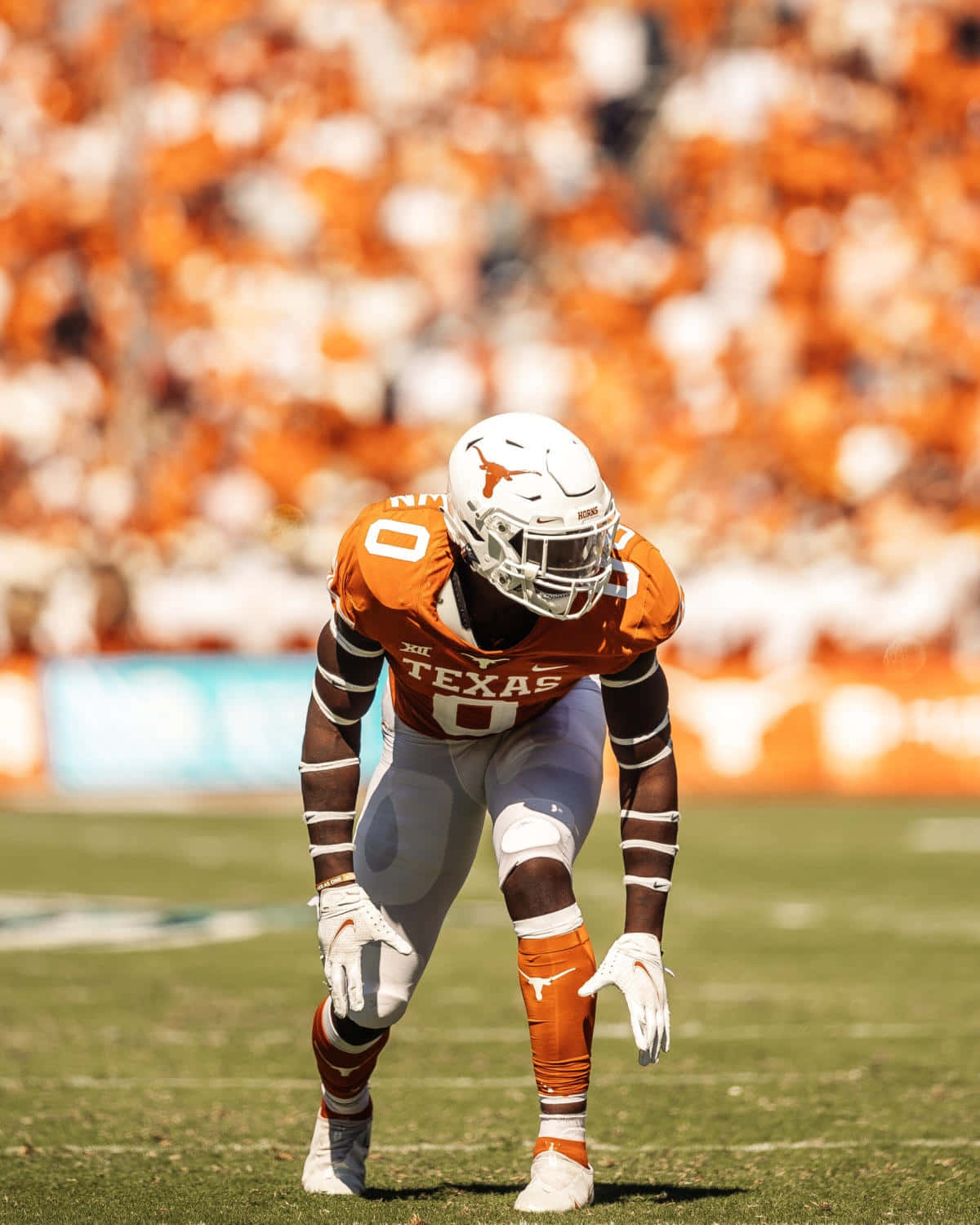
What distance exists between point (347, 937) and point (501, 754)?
22.5 inches

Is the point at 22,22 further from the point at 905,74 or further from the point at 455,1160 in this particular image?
the point at 455,1160

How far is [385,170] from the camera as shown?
83.6 feet

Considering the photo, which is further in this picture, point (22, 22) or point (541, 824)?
point (22, 22)

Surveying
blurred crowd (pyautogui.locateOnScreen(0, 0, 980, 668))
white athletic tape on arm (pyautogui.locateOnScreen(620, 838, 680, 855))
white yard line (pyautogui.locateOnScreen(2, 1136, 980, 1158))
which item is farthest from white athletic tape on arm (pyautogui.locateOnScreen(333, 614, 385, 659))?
blurred crowd (pyautogui.locateOnScreen(0, 0, 980, 668))

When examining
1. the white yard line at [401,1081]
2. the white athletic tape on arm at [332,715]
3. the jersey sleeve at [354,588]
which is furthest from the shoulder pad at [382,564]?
the white yard line at [401,1081]

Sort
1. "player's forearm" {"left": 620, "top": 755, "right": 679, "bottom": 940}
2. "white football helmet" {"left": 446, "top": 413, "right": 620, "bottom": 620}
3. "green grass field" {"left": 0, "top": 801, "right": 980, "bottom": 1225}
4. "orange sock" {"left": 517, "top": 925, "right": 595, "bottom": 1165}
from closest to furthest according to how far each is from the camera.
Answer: "white football helmet" {"left": 446, "top": 413, "right": 620, "bottom": 620} → "orange sock" {"left": 517, "top": 925, "right": 595, "bottom": 1165} → "player's forearm" {"left": 620, "top": 755, "right": 679, "bottom": 940} → "green grass field" {"left": 0, "top": 801, "right": 980, "bottom": 1225}

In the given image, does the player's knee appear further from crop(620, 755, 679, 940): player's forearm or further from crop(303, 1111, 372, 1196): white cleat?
crop(620, 755, 679, 940): player's forearm

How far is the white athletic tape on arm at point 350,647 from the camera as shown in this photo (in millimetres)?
4547

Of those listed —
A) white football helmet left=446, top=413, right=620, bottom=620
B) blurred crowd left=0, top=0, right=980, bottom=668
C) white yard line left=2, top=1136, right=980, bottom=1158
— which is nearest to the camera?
white football helmet left=446, top=413, right=620, bottom=620

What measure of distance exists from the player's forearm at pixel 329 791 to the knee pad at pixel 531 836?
0.34 metres

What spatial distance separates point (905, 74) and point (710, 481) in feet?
21.0

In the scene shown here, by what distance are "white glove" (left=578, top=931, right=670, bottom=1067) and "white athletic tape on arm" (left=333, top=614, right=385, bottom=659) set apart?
83 centimetres

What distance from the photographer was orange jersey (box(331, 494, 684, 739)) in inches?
173

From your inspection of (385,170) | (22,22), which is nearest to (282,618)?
(385,170)
